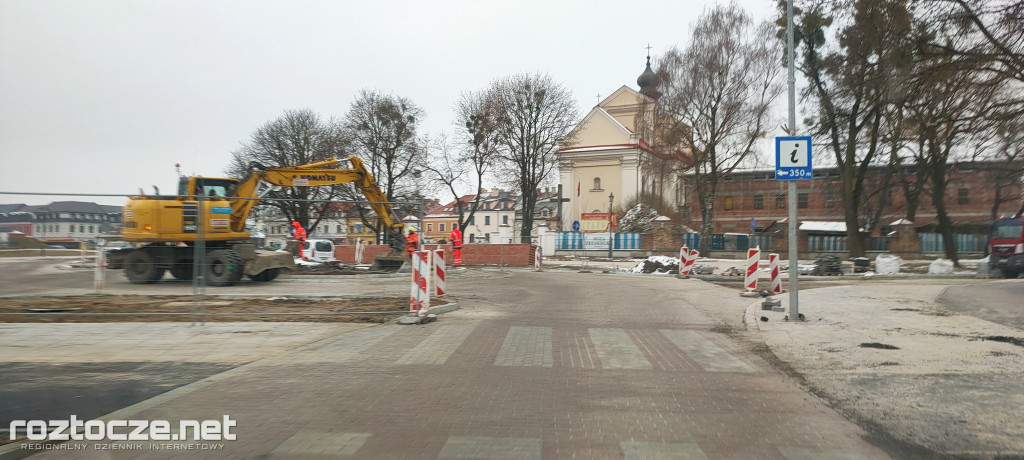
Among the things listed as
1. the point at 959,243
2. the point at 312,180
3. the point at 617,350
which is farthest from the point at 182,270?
the point at 959,243

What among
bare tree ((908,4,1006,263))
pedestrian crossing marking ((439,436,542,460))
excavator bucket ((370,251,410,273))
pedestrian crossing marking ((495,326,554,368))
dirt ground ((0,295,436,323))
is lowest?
pedestrian crossing marking ((495,326,554,368))

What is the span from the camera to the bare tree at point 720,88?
36.5 m

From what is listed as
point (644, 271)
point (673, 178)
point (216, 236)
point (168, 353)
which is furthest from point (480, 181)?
point (168, 353)

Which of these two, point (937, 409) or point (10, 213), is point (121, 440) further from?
point (10, 213)

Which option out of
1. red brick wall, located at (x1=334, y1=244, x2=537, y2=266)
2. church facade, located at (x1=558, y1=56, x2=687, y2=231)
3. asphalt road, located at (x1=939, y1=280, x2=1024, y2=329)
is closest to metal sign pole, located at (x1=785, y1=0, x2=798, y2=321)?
asphalt road, located at (x1=939, y1=280, x2=1024, y2=329)

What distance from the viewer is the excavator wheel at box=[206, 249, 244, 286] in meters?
14.1

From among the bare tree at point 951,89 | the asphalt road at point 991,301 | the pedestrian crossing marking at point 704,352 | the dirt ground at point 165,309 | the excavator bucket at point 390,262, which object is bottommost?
the pedestrian crossing marking at point 704,352

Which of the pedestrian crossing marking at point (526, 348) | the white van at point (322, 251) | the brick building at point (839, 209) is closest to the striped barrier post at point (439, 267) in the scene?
the pedestrian crossing marking at point (526, 348)

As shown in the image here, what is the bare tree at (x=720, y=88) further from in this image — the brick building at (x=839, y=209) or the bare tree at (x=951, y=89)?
the bare tree at (x=951, y=89)

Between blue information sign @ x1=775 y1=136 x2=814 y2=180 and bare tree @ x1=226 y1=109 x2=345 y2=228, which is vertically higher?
bare tree @ x1=226 y1=109 x2=345 y2=228

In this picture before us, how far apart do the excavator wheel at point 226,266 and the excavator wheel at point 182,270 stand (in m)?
0.68

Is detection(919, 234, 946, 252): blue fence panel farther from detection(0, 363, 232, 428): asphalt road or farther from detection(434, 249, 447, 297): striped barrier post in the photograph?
detection(0, 363, 232, 428): asphalt road

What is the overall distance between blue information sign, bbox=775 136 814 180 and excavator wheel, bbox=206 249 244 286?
11437mm

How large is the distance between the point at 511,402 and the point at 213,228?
12790 mm
